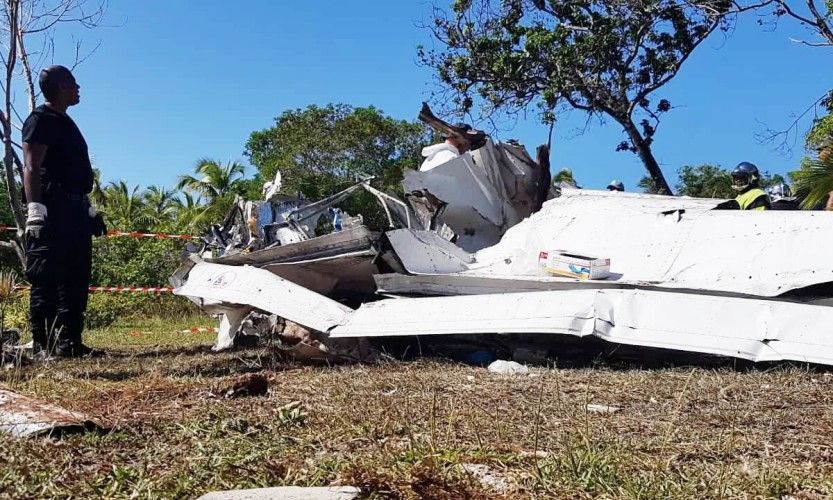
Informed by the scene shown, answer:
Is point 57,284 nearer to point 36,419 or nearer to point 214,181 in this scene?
point 36,419

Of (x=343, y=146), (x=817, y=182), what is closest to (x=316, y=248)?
(x=817, y=182)

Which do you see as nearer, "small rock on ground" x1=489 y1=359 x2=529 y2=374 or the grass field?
the grass field

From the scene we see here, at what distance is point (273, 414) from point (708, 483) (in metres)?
1.59

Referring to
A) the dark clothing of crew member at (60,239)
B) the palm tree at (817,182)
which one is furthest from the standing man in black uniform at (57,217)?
the palm tree at (817,182)

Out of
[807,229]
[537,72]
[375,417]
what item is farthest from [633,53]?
[375,417]

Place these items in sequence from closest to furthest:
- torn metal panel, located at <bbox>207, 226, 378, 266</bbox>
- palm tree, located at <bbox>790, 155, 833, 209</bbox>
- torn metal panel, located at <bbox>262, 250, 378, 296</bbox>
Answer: torn metal panel, located at <bbox>207, 226, 378, 266</bbox> → torn metal panel, located at <bbox>262, 250, 378, 296</bbox> → palm tree, located at <bbox>790, 155, 833, 209</bbox>

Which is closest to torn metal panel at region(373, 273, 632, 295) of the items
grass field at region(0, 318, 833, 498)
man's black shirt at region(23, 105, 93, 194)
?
grass field at region(0, 318, 833, 498)

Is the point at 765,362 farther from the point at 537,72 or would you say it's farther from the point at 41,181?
the point at 537,72

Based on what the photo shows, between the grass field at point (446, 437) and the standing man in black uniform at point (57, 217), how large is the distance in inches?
48.1

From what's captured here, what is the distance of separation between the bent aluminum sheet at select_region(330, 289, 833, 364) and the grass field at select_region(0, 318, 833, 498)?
0.51ft

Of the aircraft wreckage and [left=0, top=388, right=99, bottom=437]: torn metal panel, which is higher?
the aircraft wreckage

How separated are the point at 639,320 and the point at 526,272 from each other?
3.74ft

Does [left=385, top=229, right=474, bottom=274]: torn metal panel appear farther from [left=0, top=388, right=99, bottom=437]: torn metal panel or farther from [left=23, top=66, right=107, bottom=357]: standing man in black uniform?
[left=0, top=388, right=99, bottom=437]: torn metal panel

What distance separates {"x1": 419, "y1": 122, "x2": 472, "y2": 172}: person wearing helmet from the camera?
6.51m
